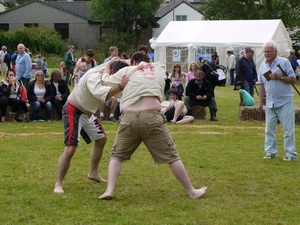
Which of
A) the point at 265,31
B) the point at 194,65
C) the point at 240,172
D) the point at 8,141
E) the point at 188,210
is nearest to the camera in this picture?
the point at 188,210

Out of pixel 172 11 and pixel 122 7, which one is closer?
pixel 122 7

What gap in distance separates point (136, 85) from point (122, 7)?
202 feet

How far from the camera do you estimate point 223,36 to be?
1409 inches

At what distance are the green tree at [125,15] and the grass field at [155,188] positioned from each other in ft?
180

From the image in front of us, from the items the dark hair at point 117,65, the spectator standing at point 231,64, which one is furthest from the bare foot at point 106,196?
the spectator standing at point 231,64

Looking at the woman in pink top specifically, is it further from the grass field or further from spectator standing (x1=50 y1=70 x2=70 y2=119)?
the grass field

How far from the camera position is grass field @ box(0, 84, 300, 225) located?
6.82 meters

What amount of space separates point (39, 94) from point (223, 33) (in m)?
21.0

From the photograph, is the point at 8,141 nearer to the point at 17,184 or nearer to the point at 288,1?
the point at 17,184

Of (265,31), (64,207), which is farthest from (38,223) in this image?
(265,31)

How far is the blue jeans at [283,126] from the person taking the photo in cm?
1013

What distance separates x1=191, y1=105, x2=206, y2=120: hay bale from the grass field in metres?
4.17

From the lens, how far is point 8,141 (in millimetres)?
12500

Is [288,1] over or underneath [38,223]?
over
